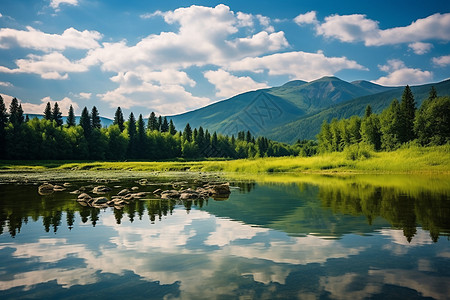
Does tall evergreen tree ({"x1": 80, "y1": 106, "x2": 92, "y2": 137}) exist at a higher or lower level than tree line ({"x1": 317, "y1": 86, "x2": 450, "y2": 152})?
higher

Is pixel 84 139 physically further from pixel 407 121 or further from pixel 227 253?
pixel 227 253

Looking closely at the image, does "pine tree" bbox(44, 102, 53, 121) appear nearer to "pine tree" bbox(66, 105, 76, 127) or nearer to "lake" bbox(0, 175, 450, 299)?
"pine tree" bbox(66, 105, 76, 127)

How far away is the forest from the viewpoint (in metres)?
77.0

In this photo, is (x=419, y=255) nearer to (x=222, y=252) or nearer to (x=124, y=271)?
(x=222, y=252)

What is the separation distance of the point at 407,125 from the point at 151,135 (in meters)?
96.2

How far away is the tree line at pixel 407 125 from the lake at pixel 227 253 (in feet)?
225

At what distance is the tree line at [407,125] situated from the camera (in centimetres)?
7464

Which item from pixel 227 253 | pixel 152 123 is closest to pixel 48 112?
pixel 152 123

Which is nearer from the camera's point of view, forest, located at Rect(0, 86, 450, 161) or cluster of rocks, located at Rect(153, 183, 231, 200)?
cluster of rocks, located at Rect(153, 183, 231, 200)

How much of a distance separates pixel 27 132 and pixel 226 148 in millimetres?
108364

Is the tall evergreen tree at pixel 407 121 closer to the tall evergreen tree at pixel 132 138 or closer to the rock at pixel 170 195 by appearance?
the rock at pixel 170 195

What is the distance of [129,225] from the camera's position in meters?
14.9

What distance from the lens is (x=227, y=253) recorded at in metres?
10.5

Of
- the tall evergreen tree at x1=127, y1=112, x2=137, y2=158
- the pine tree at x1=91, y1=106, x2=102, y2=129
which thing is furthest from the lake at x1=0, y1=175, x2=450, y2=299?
the pine tree at x1=91, y1=106, x2=102, y2=129
